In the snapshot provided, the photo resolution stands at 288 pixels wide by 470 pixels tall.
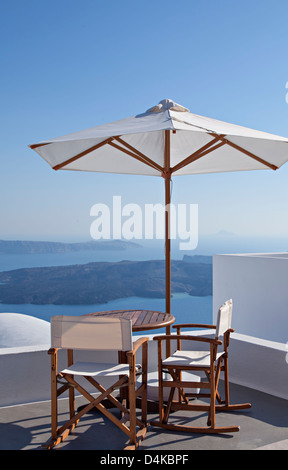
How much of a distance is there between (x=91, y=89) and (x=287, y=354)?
14112 millimetres

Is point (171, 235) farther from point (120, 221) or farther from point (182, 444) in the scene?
point (120, 221)

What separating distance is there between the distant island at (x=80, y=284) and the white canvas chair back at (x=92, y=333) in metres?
20.1

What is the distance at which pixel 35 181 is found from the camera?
2239 cm

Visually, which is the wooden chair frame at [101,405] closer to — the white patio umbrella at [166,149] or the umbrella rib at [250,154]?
the white patio umbrella at [166,149]

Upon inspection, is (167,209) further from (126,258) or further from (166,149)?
(126,258)

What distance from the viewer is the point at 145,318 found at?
150 inches

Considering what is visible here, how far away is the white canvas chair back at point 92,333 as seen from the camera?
307 centimetres

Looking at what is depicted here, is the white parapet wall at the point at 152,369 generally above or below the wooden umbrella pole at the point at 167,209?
below

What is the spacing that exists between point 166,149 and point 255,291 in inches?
191

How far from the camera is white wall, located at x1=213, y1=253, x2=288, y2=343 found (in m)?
8.08

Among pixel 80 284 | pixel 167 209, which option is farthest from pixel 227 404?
pixel 80 284

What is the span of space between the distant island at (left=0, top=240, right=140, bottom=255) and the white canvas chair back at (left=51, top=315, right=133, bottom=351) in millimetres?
18773

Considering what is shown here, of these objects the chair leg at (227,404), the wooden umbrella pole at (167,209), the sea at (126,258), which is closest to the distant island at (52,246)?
the sea at (126,258)
